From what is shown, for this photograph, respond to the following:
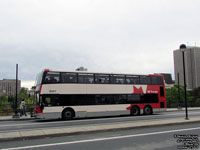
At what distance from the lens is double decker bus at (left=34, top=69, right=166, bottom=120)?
18.2 m

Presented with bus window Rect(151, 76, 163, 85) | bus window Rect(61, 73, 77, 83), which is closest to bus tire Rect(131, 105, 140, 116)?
bus window Rect(151, 76, 163, 85)

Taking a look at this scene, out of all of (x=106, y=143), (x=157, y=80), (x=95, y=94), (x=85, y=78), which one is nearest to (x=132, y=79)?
(x=157, y=80)

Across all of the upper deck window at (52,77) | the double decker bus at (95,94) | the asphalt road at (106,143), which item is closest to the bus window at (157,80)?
the double decker bus at (95,94)

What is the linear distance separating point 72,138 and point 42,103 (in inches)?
386

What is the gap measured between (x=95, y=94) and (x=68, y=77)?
300 centimetres

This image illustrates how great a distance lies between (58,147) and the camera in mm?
7375

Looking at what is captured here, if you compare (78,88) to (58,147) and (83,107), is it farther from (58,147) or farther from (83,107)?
(58,147)

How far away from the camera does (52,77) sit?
18.5 meters

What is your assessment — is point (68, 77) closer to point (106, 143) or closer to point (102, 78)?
point (102, 78)

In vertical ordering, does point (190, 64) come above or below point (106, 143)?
above

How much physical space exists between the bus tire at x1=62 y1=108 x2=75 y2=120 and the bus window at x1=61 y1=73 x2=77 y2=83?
96.6 inches

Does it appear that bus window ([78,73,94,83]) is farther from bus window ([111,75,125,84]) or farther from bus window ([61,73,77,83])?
bus window ([111,75,125,84])

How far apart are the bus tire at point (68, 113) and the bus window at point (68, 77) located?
8.05 ft

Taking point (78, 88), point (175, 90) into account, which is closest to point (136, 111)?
point (78, 88)
